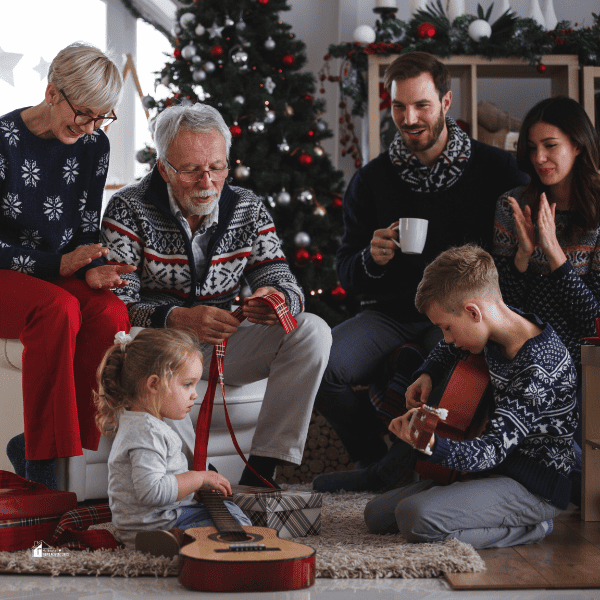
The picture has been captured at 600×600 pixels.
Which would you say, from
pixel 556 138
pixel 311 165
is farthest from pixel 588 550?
pixel 311 165

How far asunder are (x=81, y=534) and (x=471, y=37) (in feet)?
9.47

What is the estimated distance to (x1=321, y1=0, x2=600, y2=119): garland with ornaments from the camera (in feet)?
11.1

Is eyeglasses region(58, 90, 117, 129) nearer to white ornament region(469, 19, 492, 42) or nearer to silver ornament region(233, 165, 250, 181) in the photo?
silver ornament region(233, 165, 250, 181)

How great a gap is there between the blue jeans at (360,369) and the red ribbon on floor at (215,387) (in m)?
0.33

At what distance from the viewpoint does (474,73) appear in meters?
3.52

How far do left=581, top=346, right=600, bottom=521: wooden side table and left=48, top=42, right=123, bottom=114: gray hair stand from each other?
58.7 inches

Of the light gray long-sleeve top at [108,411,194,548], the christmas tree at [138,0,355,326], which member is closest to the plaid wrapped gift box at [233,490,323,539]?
the light gray long-sleeve top at [108,411,194,548]

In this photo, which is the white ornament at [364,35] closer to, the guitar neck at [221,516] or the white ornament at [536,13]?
the white ornament at [536,13]

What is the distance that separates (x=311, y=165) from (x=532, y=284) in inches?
63.3

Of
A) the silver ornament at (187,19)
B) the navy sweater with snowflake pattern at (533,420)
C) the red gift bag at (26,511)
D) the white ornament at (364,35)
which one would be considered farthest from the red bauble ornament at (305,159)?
the red gift bag at (26,511)

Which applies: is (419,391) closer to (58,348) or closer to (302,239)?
(58,348)

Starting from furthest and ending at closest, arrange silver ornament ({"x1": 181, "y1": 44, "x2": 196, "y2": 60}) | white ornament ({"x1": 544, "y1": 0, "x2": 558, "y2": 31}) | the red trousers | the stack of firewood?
white ornament ({"x1": 544, "y1": 0, "x2": 558, "y2": 31})
silver ornament ({"x1": 181, "y1": 44, "x2": 196, "y2": 60})
the stack of firewood
the red trousers

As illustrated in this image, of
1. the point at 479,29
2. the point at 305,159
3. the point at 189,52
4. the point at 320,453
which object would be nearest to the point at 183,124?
the point at 320,453

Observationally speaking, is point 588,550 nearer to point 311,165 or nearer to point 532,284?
point 532,284
